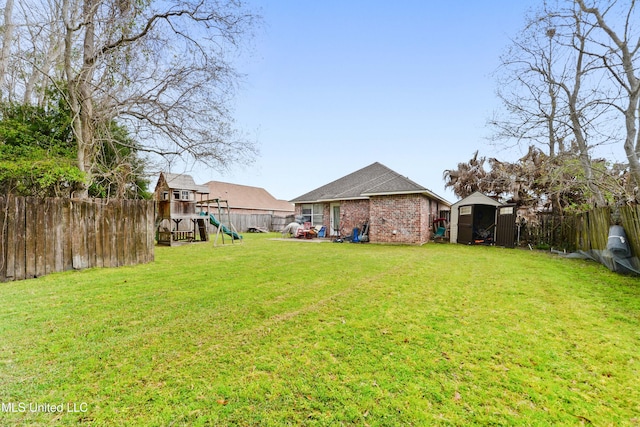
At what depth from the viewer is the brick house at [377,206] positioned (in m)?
13.3

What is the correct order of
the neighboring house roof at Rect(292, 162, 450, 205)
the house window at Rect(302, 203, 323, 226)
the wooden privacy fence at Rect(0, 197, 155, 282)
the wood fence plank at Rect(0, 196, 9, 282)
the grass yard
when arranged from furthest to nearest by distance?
1. the house window at Rect(302, 203, 323, 226)
2. the neighboring house roof at Rect(292, 162, 450, 205)
3. the wooden privacy fence at Rect(0, 197, 155, 282)
4. the wood fence plank at Rect(0, 196, 9, 282)
5. the grass yard

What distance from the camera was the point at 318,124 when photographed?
16281 mm

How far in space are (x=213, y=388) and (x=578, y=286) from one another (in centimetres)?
700

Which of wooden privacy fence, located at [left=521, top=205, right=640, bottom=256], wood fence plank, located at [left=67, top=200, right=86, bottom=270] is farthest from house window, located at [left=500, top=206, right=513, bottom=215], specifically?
wood fence plank, located at [left=67, top=200, right=86, bottom=270]

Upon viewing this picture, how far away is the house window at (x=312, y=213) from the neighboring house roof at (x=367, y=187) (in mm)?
592

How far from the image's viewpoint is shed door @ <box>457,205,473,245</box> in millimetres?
13992

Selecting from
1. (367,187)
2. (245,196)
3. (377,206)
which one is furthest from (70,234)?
(245,196)

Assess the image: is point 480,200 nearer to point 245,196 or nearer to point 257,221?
point 257,221

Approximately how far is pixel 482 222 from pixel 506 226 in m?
3.21

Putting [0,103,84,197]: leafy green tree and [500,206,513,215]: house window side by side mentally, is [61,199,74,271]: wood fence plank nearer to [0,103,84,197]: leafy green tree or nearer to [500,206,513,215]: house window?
[0,103,84,197]: leafy green tree

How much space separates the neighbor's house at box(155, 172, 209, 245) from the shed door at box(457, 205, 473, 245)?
14716mm

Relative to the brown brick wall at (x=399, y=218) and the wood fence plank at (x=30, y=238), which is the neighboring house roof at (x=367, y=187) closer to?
the brown brick wall at (x=399, y=218)

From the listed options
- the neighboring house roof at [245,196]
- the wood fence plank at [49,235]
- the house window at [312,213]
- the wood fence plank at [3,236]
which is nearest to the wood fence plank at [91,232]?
the wood fence plank at [49,235]

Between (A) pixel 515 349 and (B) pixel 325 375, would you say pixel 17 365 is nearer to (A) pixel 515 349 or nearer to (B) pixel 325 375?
(B) pixel 325 375
